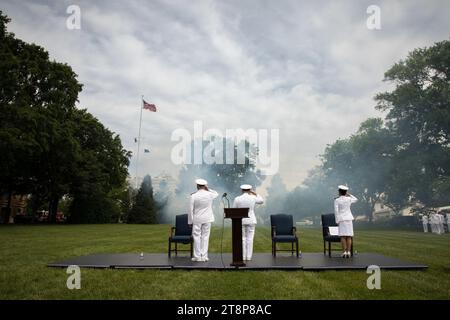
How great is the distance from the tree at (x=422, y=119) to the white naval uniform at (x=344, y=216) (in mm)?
25211

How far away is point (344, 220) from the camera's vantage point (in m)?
11.0

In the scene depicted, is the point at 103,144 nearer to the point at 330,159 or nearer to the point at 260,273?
the point at 330,159

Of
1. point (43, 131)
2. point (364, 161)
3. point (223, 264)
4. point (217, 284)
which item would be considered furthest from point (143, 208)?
point (217, 284)

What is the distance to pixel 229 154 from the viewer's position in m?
63.0

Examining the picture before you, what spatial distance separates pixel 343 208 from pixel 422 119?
29.5 m

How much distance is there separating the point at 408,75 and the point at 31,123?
33375 mm

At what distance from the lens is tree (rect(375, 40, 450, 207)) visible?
3441 cm

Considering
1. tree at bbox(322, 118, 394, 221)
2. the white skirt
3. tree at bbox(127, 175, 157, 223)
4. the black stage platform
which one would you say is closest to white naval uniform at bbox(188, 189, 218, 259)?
→ the black stage platform

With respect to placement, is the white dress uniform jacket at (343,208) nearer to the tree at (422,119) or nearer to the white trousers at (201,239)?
the white trousers at (201,239)

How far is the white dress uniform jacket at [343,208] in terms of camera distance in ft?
36.3

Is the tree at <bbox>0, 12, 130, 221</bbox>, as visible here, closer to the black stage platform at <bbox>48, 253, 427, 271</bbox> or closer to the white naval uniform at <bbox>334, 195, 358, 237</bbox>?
the black stage platform at <bbox>48, 253, 427, 271</bbox>

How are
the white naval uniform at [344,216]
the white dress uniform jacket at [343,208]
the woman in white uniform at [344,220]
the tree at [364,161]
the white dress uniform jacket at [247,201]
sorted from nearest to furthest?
the white dress uniform jacket at [247,201], the woman in white uniform at [344,220], the white naval uniform at [344,216], the white dress uniform jacket at [343,208], the tree at [364,161]

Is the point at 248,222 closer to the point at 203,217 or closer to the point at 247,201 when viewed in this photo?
the point at 247,201

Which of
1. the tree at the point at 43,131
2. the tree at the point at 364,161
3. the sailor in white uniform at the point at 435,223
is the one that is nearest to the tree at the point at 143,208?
the tree at the point at 43,131
